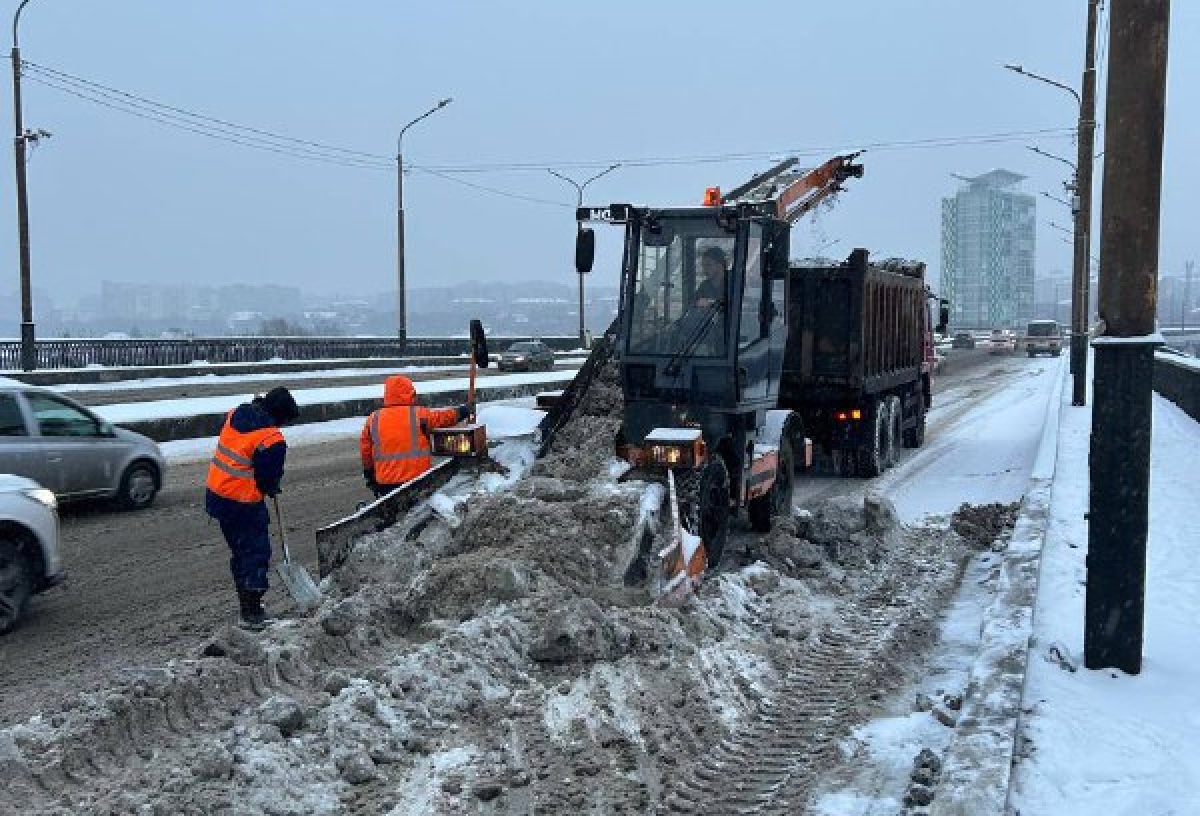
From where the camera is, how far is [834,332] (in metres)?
14.8

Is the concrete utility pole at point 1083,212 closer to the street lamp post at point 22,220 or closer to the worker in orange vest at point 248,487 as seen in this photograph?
the worker in orange vest at point 248,487

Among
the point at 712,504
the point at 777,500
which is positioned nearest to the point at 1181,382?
the point at 777,500

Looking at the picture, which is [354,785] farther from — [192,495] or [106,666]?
[192,495]

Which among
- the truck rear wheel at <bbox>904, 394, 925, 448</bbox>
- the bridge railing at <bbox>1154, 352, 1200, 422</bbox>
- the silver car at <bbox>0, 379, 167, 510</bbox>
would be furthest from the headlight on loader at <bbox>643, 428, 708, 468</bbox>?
the bridge railing at <bbox>1154, 352, 1200, 422</bbox>

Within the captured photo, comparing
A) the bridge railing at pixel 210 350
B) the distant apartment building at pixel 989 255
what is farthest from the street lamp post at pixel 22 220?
the distant apartment building at pixel 989 255

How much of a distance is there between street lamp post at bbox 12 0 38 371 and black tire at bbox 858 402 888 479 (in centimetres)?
2429

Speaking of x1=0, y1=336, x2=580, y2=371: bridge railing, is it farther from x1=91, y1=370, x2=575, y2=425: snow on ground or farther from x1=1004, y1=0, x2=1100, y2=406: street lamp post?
x1=1004, y1=0, x2=1100, y2=406: street lamp post

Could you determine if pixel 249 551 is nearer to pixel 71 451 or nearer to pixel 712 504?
pixel 712 504

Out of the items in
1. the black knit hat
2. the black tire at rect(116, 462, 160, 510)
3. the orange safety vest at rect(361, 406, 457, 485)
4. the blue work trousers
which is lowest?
the black tire at rect(116, 462, 160, 510)

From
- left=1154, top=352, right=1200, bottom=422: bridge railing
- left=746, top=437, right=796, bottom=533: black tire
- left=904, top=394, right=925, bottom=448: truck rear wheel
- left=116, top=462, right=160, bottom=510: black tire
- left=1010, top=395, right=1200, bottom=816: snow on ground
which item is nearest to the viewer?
left=1010, top=395, right=1200, bottom=816: snow on ground

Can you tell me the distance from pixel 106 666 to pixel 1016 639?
5304 mm

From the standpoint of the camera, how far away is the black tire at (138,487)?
41.3 feet

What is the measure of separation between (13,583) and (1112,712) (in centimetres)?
687

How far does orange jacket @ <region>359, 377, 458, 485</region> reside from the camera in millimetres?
8648
